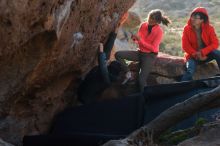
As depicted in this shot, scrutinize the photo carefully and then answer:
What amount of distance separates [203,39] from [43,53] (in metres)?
3.73

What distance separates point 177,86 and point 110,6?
97.5 inches

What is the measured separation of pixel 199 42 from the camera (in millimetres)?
11023

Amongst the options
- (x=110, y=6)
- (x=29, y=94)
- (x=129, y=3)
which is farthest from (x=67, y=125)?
(x=129, y=3)

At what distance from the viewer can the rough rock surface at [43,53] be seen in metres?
7.68

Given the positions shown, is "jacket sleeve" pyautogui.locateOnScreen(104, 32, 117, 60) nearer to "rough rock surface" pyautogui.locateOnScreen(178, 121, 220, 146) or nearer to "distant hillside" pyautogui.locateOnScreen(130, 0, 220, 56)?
"rough rock surface" pyautogui.locateOnScreen(178, 121, 220, 146)

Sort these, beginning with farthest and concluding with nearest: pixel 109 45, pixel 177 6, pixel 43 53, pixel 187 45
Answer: pixel 177 6 → pixel 187 45 → pixel 109 45 → pixel 43 53

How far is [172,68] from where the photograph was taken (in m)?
12.1

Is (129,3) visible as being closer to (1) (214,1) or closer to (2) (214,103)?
(2) (214,103)

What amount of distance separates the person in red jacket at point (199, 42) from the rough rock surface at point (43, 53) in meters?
1.52

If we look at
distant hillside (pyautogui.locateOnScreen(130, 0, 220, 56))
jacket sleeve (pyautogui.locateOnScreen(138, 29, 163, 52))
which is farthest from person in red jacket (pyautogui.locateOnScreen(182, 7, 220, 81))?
distant hillside (pyautogui.locateOnScreen(130, 0, 220, 56))

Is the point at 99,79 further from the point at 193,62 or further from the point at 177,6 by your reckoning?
the point at 177,6

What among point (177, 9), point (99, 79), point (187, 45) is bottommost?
point (99, 79)

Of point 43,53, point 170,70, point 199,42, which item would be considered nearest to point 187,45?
point 199,42

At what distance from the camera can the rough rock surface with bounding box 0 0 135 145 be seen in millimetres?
7680
